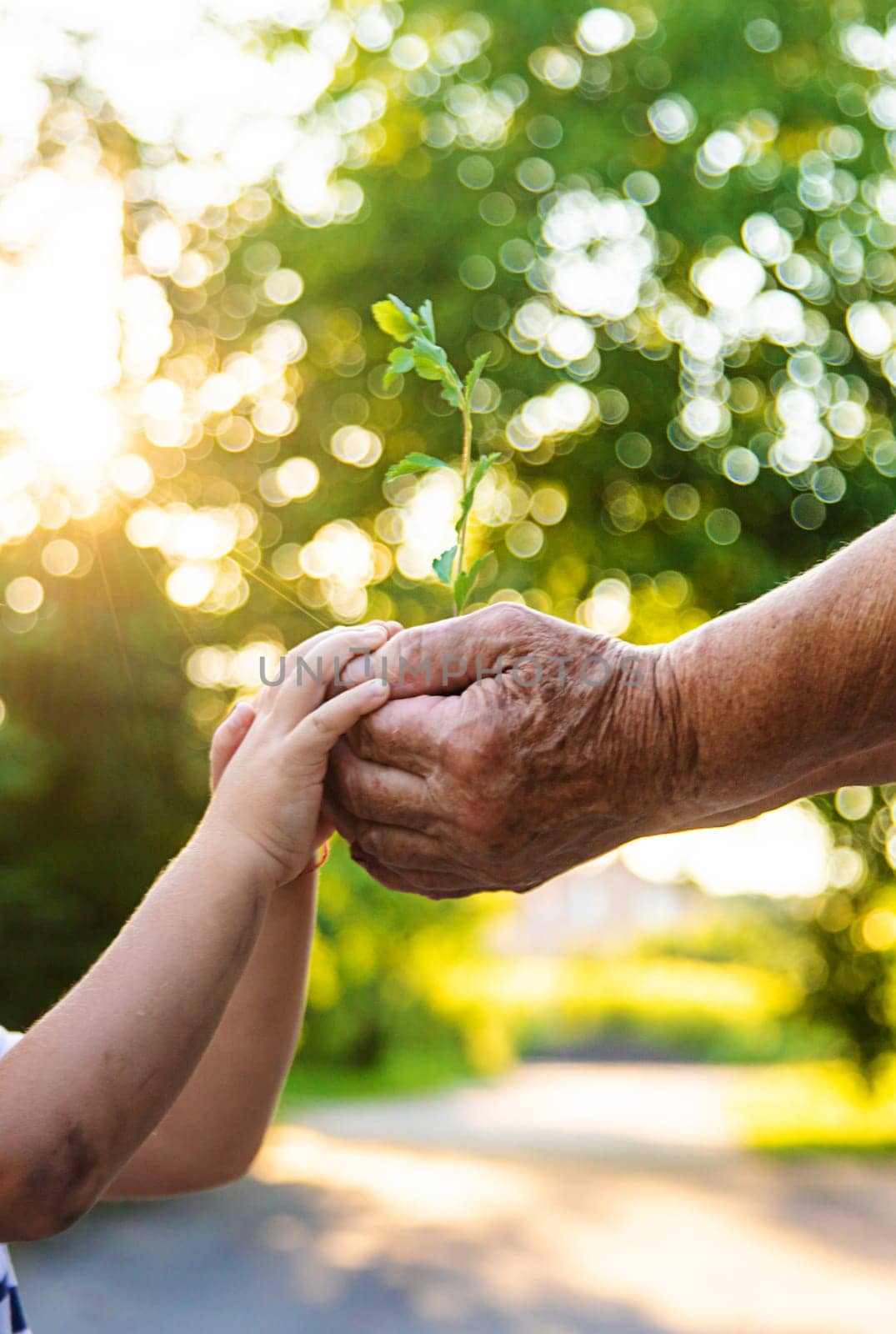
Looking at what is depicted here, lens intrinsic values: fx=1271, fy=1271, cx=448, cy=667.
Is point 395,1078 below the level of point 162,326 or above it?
below

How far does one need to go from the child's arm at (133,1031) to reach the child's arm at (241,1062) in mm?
284

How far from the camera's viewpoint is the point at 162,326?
9625mm

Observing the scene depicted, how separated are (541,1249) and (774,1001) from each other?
20.2 ft

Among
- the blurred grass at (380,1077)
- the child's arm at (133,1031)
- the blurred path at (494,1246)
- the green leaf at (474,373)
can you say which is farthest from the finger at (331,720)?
the blurred grass at (380,1077)

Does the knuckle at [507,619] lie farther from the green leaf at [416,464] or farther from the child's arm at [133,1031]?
the child's arm at [133,1031]

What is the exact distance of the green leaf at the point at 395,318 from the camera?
2145 mm

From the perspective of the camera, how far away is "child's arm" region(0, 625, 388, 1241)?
1.48 m

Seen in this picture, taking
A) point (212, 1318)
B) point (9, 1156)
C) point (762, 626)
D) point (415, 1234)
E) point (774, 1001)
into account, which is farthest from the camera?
point (774, 1001)

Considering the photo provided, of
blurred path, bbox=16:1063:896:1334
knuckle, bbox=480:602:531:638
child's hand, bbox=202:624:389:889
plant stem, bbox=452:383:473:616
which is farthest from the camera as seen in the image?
blurred path, bbox=16:1063:896:1334

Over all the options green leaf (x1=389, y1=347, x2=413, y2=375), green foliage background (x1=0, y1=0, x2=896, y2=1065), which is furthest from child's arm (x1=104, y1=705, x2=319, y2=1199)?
green foliage background (x1=0, y1=0, x2=896, y2=1065)

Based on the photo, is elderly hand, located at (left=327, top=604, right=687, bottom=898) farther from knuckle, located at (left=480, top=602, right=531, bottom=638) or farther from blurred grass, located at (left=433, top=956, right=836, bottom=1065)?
blurred grass, located at (left=433, top=956, right=836, bottom=1065)

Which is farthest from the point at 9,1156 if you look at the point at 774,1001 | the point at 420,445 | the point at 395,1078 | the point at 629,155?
the point at 395,1078

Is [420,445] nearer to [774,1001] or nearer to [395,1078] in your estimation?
[774,1001]

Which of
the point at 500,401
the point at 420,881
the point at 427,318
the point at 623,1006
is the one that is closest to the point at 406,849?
the point at 420,881
